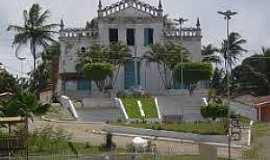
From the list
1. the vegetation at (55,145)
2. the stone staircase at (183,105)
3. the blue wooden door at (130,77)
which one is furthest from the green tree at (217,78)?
the vegetation at (55,145)

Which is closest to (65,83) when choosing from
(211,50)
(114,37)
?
(114,37)

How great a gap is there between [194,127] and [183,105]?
12098mm

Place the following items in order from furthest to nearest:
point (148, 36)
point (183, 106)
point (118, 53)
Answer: point (148, 36) → point (118, 53) → point (183, 106)

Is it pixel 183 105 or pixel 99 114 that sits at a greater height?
pixel 183 105

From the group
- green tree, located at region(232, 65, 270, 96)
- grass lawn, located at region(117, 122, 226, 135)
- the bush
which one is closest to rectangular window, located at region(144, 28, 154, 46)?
green tree, located at region(232, 65, 270, 96)

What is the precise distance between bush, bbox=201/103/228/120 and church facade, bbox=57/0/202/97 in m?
15.8

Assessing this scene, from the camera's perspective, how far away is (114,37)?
64.4 m

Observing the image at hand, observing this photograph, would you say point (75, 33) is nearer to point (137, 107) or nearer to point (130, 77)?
point (130, 77)

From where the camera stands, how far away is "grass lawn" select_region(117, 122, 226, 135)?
41156 mm

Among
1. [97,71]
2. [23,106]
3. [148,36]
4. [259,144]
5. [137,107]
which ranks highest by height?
[148,36]

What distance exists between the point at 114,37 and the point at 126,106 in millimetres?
13177

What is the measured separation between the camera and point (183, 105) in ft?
181

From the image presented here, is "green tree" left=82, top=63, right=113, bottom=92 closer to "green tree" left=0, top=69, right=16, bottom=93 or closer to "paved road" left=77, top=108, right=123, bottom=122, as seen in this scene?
"paved road" left=77, top=108, right=123, bottom=122

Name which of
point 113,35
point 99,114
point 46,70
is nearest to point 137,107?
point 99,114
